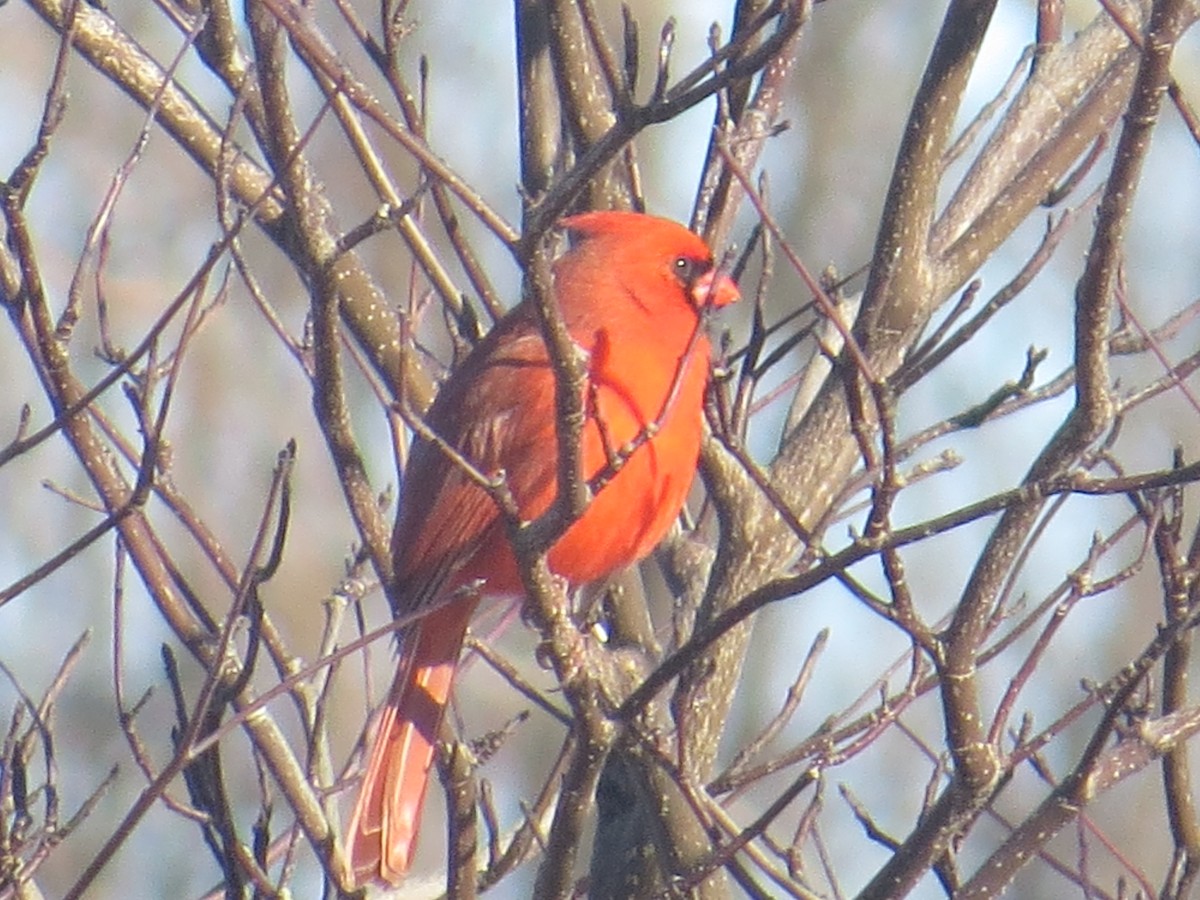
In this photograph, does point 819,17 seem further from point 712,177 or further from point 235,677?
point 235,677

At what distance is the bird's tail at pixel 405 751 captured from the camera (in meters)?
3.38

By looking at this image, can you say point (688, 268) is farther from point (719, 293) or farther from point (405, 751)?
point (405, 751)

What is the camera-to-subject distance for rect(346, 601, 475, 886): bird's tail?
3383 millimetres

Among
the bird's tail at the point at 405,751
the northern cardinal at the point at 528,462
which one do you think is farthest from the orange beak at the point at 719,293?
the bird's tail at the point at 405,751

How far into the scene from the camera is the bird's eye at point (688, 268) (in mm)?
3752

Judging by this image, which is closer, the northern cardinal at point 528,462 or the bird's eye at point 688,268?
the northern cardinal at point 528,462

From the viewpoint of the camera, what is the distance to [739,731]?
991 cm

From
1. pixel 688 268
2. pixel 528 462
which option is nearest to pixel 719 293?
pixel 688 268

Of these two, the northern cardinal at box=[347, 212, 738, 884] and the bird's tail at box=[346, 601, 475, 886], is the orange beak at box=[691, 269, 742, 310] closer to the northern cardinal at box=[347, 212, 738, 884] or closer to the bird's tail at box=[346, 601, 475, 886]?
the northern cardinal at box=[347, 212, 738, 884]

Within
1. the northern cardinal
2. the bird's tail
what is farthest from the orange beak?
the bird's tail

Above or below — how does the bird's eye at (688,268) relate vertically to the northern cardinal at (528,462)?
above

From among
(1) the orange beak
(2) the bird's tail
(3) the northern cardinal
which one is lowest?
(2) the bird's tail

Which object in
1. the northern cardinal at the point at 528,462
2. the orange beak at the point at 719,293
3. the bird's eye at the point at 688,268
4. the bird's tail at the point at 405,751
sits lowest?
the bird's tail at the point at 405,751

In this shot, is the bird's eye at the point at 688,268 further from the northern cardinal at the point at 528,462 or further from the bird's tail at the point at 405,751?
the bird's tail at the point at 405,751
